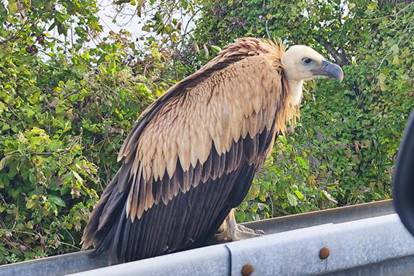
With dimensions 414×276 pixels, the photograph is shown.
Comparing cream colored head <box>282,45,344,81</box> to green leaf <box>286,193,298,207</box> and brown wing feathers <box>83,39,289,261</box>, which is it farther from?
green leaf <box>286,193,298,207</box>

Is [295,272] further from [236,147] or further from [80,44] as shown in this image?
[80,44]

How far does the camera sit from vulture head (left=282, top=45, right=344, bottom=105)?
12.8 feet

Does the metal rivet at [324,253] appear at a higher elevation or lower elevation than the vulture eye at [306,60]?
lower

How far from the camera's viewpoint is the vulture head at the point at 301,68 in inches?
153

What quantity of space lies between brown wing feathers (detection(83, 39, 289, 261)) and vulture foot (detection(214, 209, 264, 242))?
97mm

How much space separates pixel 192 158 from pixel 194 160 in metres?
0.01

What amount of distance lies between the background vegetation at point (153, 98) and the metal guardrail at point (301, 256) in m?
1.71

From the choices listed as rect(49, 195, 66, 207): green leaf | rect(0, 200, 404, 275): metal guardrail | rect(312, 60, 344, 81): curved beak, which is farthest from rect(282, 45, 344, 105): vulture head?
rect(0, 200, 404, 275): metal guardrail

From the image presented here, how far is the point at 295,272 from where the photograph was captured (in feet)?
7.10

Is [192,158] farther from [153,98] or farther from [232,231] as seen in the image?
[153,98]

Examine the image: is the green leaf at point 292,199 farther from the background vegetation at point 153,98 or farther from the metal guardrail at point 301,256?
the metal guardrail at point 301,256

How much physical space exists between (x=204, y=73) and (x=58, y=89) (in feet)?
4.54

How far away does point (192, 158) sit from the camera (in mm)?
3648

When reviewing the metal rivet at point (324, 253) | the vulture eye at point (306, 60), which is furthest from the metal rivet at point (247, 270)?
the vulture eye at point (306, 60)
